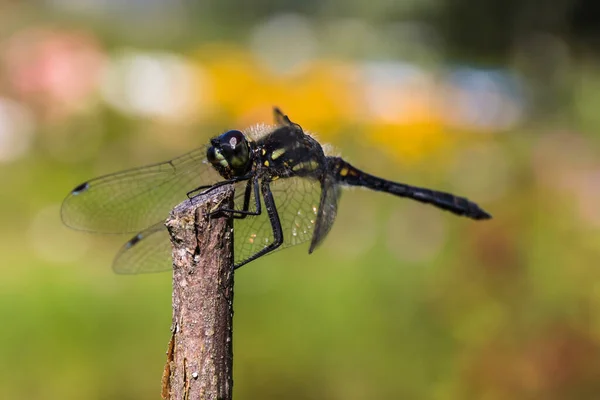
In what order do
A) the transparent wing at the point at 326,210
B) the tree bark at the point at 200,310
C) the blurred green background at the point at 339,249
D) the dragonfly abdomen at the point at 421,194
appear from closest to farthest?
the tree bark at the point at 200,310
the transparent wing at the point at 326,210
the dragonfly abdomen at the point at 421,194
the blurred green background at the point at 339,249

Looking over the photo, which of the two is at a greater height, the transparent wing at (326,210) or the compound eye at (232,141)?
the compound eye at (232,141)

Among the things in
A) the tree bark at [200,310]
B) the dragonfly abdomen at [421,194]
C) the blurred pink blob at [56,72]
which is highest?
the blurred pink blob at [56,72]

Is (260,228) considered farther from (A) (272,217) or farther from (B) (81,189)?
(B) (81,189)

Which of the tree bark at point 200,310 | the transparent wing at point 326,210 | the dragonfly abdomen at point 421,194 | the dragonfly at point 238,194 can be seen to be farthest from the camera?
the dragonfly abdomen at point 421,194

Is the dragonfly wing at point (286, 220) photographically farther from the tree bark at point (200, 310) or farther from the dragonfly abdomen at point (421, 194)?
the tree bark at point (200, 310)

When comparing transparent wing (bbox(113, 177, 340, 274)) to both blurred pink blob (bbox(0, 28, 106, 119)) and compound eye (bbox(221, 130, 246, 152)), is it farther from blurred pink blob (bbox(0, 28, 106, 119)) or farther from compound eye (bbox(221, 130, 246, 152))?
blurred pink blob (bbox(0, 28, 106, 119))

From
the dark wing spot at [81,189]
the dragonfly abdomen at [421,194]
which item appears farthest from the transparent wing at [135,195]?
the dragonfly abdomen at [421,194]

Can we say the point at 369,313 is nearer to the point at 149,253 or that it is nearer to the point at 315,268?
the point at 315,268
